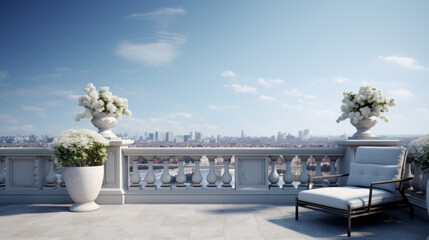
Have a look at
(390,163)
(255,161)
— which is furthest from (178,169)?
(390,163)

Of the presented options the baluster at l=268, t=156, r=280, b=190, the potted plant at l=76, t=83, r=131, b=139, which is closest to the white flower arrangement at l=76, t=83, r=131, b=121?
the potted plant at l=76, t=83, r=131, b=139

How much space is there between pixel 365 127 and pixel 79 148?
4.88m

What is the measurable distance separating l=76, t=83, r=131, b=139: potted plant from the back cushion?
13.3ft

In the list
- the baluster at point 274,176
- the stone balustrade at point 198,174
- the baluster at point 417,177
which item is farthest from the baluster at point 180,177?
the baluster at point 417,177

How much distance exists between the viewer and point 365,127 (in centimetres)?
493

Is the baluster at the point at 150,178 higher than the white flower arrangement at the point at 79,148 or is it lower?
lower

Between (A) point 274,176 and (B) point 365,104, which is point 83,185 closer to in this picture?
(A) point 274,176

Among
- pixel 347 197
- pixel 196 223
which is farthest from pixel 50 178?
pixel 347 197

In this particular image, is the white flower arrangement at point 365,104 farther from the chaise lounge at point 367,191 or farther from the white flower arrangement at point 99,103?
the white flower arrangement at point 99,103

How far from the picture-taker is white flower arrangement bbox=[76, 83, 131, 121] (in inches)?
187

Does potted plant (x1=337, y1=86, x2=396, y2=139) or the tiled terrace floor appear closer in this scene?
the tiled terrace floor

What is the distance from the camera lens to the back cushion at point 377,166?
3850 millimetres

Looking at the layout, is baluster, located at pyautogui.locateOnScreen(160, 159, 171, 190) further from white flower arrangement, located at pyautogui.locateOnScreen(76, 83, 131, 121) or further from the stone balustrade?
white flower arrangement, located at pyautogui.locateOnScreen(76, 83, 131, 121)

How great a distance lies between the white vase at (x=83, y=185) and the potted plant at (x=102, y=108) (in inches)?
27.6
